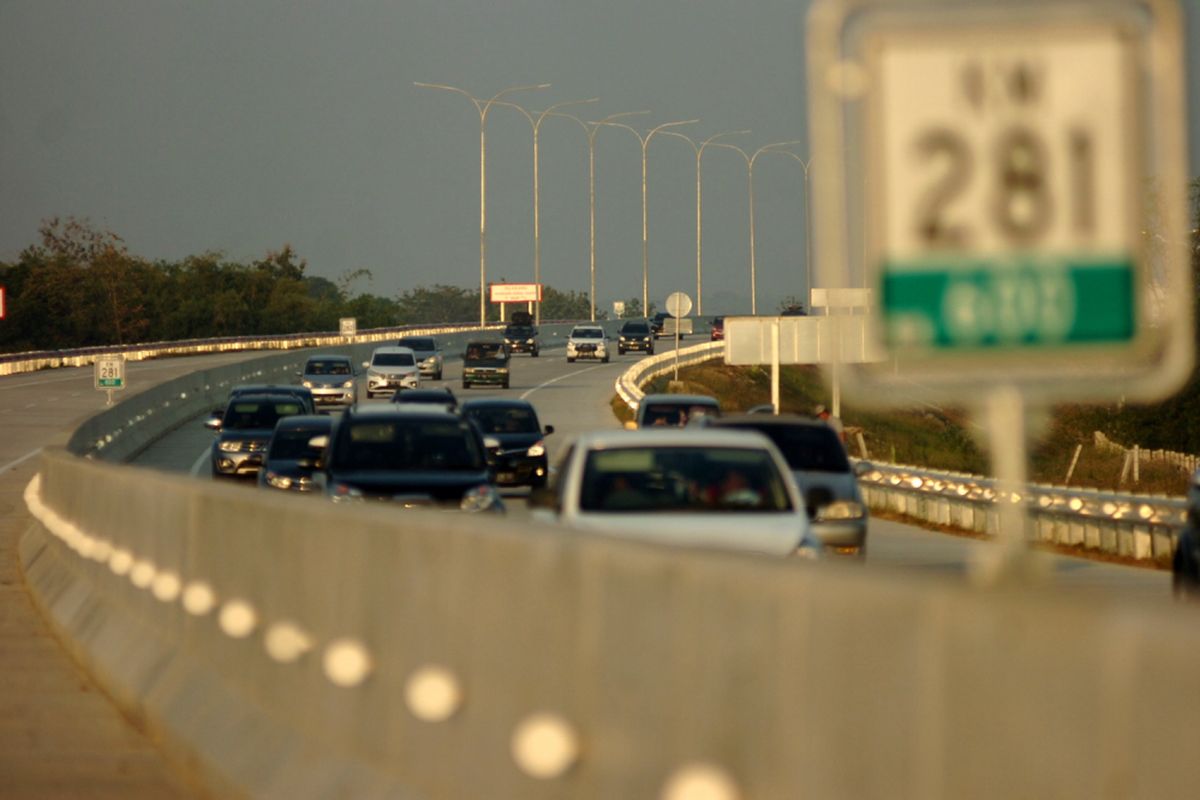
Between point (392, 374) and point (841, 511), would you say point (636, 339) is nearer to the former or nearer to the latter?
point (392, 374)

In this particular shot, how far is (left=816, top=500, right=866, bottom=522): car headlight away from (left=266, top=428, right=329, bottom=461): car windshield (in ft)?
32.7

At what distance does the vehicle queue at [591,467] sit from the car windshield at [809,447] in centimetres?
1

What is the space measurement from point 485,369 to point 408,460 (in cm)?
5084

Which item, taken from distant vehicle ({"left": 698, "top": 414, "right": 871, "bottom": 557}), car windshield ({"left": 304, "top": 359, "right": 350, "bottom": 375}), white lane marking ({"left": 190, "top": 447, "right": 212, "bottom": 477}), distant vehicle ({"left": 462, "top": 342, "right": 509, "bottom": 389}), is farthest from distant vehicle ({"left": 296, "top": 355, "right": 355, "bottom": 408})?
distant vehicle ({"left": 698, "top": 414, "right": 871, "bottom": 557})

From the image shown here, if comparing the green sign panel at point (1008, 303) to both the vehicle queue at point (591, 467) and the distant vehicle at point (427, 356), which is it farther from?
the distant vehicle at point (427, 356)

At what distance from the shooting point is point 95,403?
209 ft

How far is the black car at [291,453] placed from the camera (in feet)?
88.2

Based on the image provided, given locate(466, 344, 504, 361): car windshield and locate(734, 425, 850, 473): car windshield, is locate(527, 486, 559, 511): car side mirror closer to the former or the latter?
locate(734, 425, 850, 473): car windshield

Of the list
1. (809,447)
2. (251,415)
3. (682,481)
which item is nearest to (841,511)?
(809,447)

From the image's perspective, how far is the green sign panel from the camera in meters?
4.03

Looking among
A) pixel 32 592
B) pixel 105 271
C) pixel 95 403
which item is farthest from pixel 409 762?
pixel 105 271

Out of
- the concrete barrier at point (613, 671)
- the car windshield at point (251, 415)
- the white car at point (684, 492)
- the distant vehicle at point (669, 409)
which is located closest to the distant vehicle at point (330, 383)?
the car windshield at point (251, 415)

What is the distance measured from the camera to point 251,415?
Result: 3784 centimetres

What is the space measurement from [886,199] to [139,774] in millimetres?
6978
